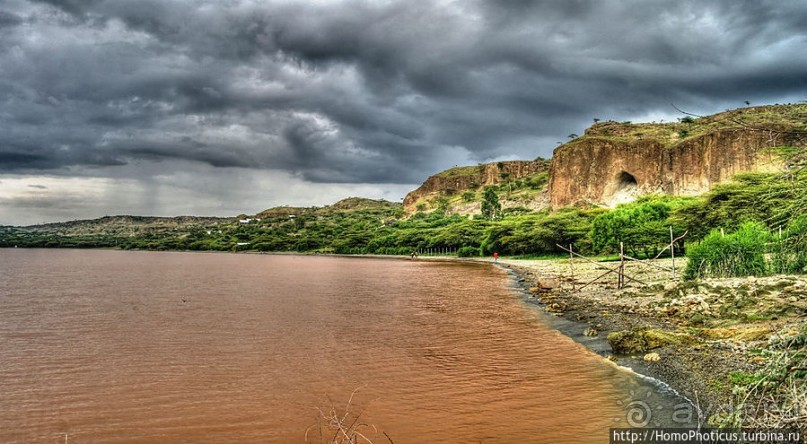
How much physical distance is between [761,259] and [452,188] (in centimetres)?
16853

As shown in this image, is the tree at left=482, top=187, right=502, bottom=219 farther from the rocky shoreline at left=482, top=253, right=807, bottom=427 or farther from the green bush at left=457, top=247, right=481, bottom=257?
the rocky shoreline at left=482, top=253, right=807, bottom=427

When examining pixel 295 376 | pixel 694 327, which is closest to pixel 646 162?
pixel 694 327

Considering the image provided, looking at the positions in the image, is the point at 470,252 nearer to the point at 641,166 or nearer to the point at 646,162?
the point at 641,166

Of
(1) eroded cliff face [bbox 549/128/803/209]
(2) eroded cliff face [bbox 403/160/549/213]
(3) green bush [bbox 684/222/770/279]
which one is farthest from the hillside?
(3) green bush [bbox 684/222/770/279]

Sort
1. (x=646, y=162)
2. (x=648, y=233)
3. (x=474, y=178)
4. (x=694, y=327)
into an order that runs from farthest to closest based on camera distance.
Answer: (x=474, y=178), (x=646, y=162), (x=648, y=233), (x=694, y=327)

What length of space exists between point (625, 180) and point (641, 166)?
576 centimetres

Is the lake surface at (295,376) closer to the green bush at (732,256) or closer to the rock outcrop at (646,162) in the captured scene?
the green bush at (732,256)

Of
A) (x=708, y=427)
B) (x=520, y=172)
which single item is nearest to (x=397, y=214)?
(x=520, y=172)

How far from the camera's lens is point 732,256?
73.9 feet

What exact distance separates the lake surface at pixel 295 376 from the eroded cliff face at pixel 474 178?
163m

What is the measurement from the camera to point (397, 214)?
19638 centimetres

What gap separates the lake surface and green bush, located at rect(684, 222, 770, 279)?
27.8 ft

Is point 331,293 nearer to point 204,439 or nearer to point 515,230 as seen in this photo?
point 204,439

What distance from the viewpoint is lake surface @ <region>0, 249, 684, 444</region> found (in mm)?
9727
